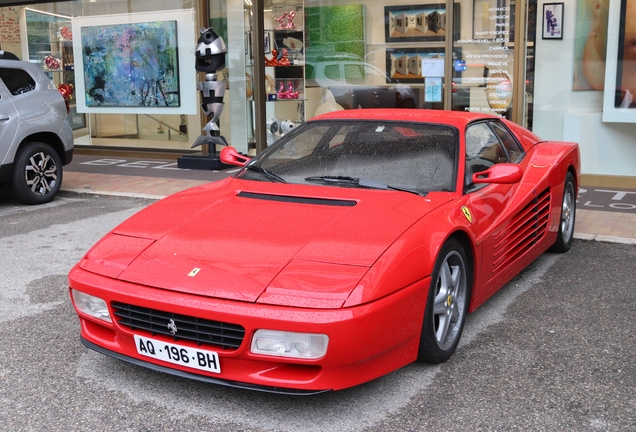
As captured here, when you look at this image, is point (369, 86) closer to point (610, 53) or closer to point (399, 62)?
point (399, 62)

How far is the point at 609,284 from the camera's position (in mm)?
5215

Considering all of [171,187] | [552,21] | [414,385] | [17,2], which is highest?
[17,2]

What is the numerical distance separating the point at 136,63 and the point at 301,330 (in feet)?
36.3

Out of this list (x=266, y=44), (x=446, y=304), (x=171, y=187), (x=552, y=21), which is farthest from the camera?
(x=266, y=44)

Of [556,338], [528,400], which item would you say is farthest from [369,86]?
[528,400]

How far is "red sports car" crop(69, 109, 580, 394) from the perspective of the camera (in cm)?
311

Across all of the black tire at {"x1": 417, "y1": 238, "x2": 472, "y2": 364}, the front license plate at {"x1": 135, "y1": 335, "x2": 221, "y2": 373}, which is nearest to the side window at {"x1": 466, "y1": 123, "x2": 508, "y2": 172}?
the black tire at {"x1": 417, "y1": 238, "x2": 472, "y2": 364}

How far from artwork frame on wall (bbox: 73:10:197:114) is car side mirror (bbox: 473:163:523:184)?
9000 millimetres

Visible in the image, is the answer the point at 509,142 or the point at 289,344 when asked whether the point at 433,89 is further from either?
the point at 289,344

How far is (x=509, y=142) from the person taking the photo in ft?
17.2

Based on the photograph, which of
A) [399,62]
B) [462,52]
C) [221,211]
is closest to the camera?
[221,211]

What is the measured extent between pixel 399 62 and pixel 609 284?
647 centimetres

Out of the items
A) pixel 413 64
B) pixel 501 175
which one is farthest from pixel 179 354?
pixel 413 64

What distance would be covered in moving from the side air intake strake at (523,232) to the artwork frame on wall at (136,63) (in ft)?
27.6
